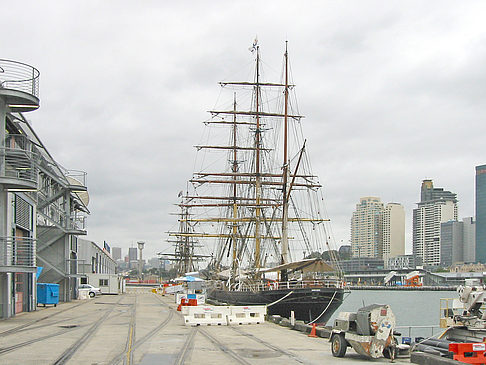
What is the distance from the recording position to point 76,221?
5594 centimetres

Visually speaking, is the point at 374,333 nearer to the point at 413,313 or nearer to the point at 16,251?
the point at 16,251

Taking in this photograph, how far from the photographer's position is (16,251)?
29.2 meters

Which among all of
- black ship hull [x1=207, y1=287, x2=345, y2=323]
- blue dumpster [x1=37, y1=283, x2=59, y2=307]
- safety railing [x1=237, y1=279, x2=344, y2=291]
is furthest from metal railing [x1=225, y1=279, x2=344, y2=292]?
blue dumpster [x1=37, y1=283, x2=59, y2=307]

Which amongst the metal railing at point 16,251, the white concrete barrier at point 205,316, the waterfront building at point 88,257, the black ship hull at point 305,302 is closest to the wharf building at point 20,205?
the metal railing at point 16,251

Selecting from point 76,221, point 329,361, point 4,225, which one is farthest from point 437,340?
point 76,221

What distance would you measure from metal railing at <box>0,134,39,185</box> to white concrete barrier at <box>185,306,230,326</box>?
9.95 meters

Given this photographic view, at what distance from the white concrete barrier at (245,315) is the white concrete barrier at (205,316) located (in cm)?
36

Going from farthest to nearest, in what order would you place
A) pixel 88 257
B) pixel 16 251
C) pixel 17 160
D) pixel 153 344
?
1. pixel 88 257
2. pixel 16 251
3. pixel 17 160
4. pixel 153 344

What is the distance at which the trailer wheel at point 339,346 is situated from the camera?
693 inches

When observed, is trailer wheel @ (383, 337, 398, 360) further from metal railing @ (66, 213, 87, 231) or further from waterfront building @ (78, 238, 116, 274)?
waterfront building @ (78, 238, 116, 274)

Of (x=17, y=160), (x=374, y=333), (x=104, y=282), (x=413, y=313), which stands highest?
(x=17, y=160)

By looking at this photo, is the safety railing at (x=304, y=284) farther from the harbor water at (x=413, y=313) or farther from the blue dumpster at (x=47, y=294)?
the blue dumpster at (x=47, y=294)

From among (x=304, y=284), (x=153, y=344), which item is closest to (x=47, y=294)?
(x=304, y=284)

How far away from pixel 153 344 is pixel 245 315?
10.7 metres
